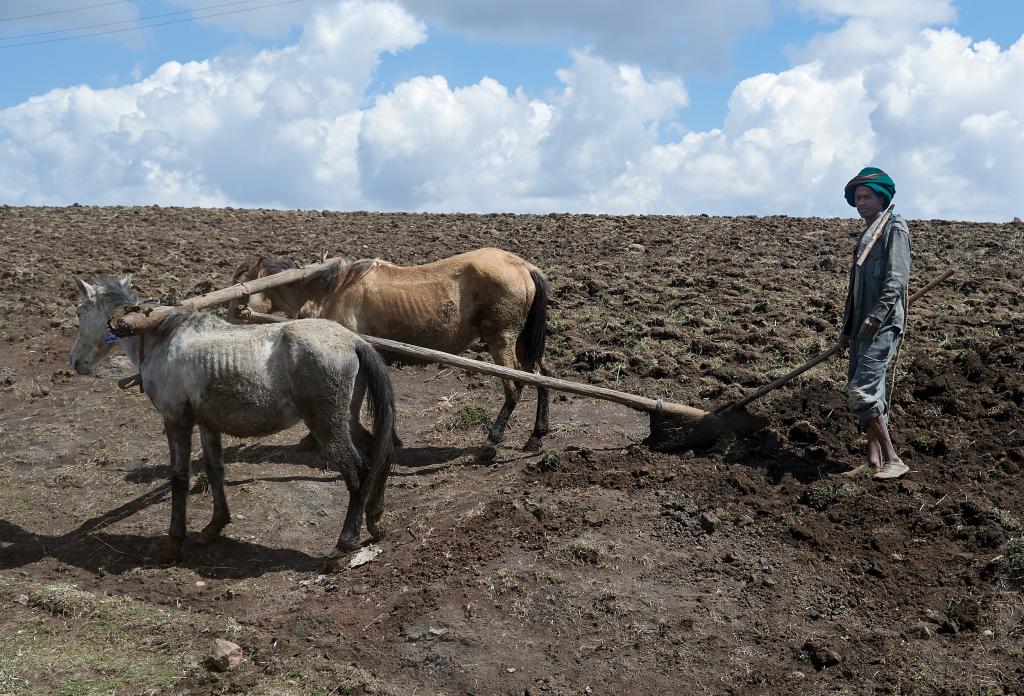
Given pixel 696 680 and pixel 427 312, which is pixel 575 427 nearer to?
pixel 427 312

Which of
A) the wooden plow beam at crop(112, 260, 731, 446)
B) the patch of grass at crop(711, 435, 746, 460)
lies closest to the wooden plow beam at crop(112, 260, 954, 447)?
the wooden plow beam at crop(112, 260, 731, 446)

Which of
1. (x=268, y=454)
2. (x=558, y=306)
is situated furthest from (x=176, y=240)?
(x=268, y=454)

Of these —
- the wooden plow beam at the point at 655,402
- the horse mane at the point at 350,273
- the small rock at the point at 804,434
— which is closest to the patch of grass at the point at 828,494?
the small rock at the point at 804,434

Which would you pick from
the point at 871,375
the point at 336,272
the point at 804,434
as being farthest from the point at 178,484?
the point at 871,375

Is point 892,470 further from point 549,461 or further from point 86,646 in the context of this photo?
point 86,646

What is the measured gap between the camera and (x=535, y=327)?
885 centimetres

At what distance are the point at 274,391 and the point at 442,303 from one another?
8.73ft

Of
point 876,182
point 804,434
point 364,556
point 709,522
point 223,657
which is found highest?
point 876,182

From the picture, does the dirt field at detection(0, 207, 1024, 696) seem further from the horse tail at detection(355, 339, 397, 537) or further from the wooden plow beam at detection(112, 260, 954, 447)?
the horse tail at detection(355, 339, 397, 537)

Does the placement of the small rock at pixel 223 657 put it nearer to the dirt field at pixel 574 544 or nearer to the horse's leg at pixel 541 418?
the dirt field at pixel 574 544

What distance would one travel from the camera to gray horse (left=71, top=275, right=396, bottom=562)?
626cm

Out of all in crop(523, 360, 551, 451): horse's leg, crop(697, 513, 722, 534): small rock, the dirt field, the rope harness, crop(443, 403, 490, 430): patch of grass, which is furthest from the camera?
crop(443, 403, 490, 430): patch of grass

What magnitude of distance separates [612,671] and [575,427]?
13.3 ft

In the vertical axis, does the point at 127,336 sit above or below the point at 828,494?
above
